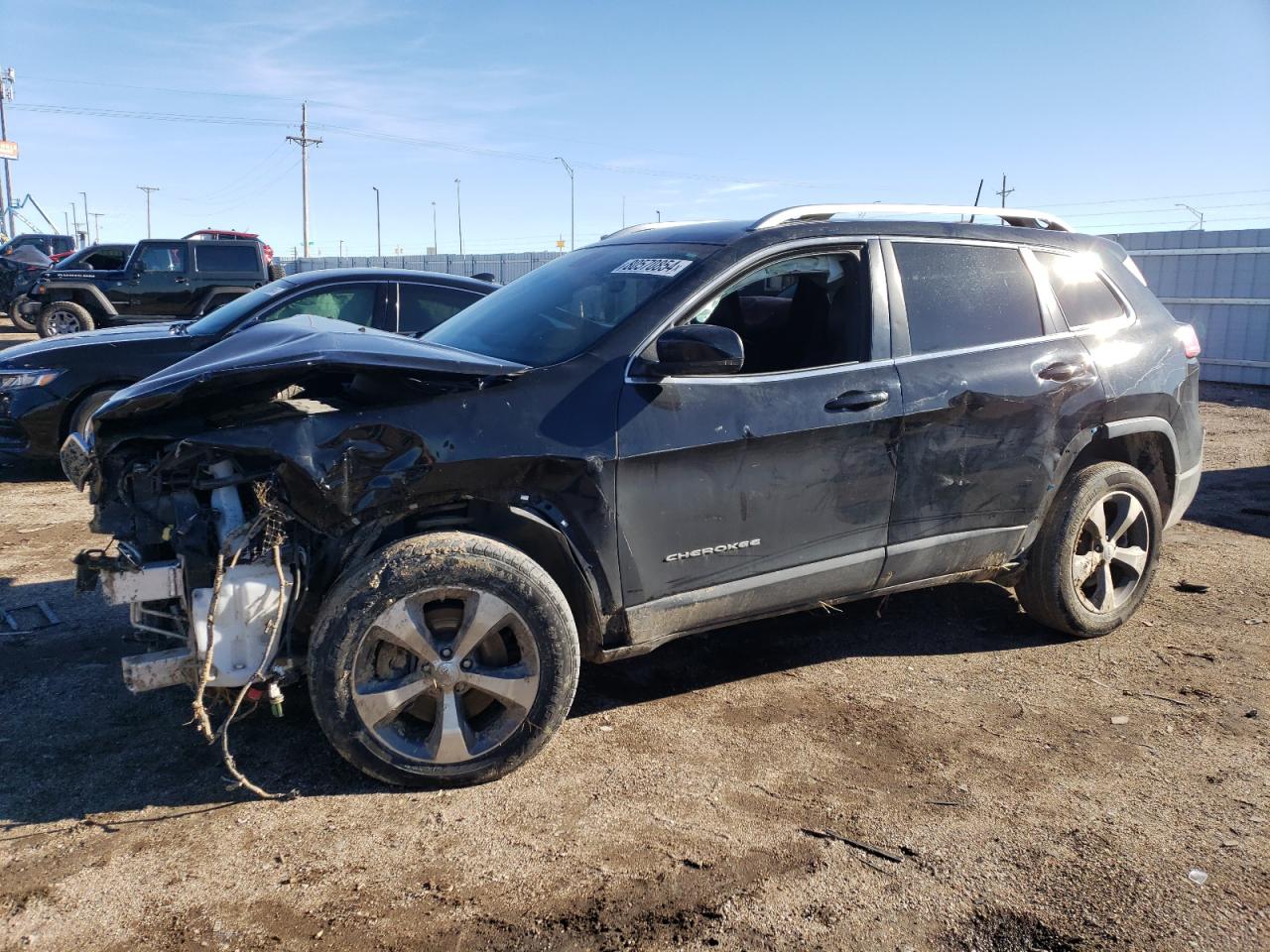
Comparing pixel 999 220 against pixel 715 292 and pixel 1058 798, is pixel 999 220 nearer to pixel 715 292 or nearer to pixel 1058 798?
pixel 715 292

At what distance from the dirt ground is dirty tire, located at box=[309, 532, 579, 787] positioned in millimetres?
127

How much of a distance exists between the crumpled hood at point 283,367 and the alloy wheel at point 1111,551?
288 cm

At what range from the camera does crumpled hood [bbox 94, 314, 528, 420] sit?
9.84ft

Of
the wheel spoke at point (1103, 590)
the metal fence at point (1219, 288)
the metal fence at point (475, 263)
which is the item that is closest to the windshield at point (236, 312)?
the wheel spoke at point (1103, 590)

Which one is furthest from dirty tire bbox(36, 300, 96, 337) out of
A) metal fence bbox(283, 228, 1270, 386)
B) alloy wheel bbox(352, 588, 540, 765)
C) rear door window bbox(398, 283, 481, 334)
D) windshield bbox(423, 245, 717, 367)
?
alloy wheel bbox(352, 588, 540, 765)

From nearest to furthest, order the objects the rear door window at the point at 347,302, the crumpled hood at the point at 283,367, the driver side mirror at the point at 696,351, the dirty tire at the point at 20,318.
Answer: the crumpled hood at the point at 283,367, the driver side mirror at the point at 696,351, the rear door window at the point at 347,302, the dirty tire at the point at 20,318

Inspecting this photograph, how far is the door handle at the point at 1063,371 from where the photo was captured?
14.0ft

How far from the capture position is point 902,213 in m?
4.34

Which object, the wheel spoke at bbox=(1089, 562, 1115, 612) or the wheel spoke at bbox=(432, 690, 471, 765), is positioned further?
the wheel spoke at bbox=(1089, 562, 1115, 612)

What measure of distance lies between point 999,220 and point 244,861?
423 cm

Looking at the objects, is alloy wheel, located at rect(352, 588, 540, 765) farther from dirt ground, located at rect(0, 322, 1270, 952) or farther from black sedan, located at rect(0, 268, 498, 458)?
black sedan, located at rect(0, 268, 498, 458)

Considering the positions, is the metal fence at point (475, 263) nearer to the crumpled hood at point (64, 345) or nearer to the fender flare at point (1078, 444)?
the crumpled hood at point (64, 345)

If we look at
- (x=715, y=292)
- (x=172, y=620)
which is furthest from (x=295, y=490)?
(x=715, y=292)

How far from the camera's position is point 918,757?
3.56m
